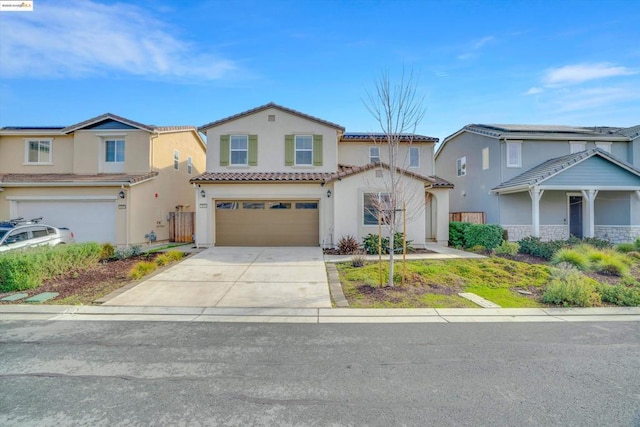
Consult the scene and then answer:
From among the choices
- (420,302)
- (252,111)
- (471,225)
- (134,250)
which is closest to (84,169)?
(134,250)

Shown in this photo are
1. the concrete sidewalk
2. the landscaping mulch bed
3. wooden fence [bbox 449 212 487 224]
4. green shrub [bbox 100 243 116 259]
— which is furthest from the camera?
wooden fence [bbox 449 212 487 224]

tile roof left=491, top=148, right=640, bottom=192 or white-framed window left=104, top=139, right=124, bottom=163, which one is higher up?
white-framed window left=104, top=139, right=124, bottom=163

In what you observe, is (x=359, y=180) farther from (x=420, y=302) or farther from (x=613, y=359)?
(x=613, y=359)

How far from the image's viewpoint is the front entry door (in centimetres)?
1655

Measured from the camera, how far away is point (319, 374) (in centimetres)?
394

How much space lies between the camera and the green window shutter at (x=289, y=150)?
50.7 feet

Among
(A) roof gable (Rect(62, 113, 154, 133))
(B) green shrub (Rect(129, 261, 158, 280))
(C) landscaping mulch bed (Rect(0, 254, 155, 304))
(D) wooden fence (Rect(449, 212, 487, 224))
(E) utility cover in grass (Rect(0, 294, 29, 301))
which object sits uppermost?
(A) roof gable (Rect(62, 113, 154, 133))

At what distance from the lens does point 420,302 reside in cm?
710

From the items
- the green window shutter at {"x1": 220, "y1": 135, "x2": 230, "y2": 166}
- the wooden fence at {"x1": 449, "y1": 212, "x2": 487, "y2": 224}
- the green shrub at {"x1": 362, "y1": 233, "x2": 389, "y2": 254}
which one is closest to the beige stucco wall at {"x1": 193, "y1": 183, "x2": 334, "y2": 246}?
the green window shutter at {"x1": 220, "y1": 135, "x2": 230, "y2": 166}

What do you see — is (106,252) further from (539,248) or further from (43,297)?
(539,248)

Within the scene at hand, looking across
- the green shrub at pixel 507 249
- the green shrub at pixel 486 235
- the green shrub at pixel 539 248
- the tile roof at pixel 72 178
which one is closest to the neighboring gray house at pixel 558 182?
the green shrub at pixel 539 248

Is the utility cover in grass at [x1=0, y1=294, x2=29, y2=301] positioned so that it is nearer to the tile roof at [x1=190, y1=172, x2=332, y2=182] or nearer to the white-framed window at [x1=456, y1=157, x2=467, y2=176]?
the tile roof at [x1=190, y1=172, x2=332, y2=182]

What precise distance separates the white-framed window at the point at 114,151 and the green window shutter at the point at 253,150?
7232mm

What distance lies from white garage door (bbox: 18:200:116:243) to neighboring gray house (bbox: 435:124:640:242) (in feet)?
66.7
